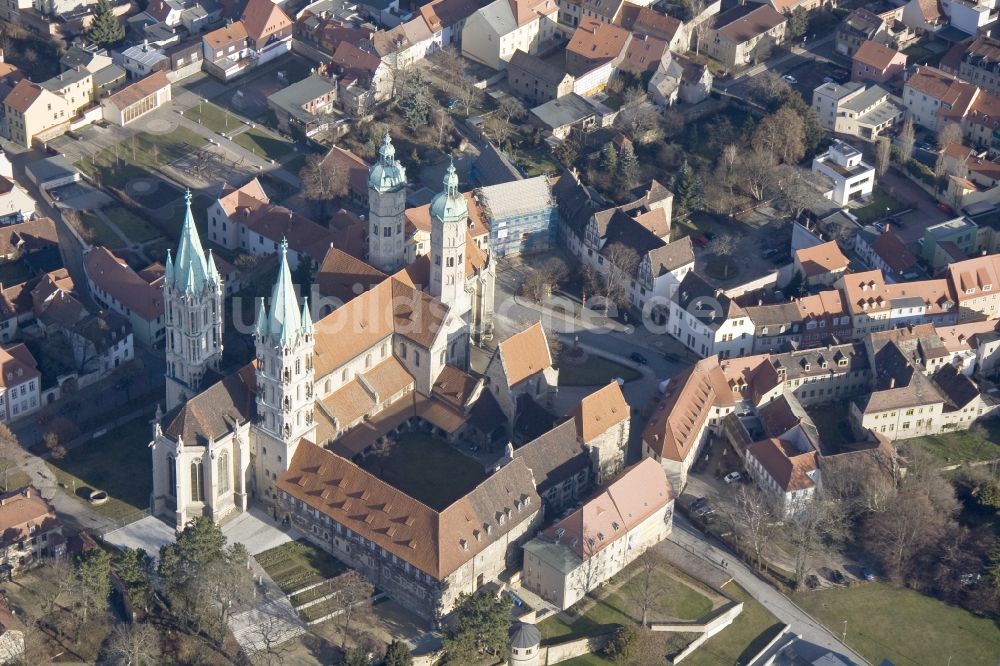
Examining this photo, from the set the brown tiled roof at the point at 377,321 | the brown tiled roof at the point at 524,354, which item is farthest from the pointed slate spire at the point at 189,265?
the brown tiled roof at the point at 524,354

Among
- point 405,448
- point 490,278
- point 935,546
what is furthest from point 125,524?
point 935,546

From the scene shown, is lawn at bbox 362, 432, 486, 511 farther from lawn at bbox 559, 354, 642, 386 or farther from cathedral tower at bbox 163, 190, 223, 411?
cathedral tower at bbox 163, 190, 223, 411

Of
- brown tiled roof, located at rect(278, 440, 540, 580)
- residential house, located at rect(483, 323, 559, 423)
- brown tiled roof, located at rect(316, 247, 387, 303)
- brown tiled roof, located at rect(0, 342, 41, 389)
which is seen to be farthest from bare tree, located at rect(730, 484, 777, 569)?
brown tiled roof, located at rect(0, 342, 41, 389)

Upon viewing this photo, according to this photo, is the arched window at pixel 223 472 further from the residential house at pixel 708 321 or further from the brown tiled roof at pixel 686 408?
the residential house at pixel 708 321

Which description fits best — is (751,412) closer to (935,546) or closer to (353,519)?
(935,546)

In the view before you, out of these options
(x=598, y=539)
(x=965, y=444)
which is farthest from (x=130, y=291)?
(x=965, y=444)
